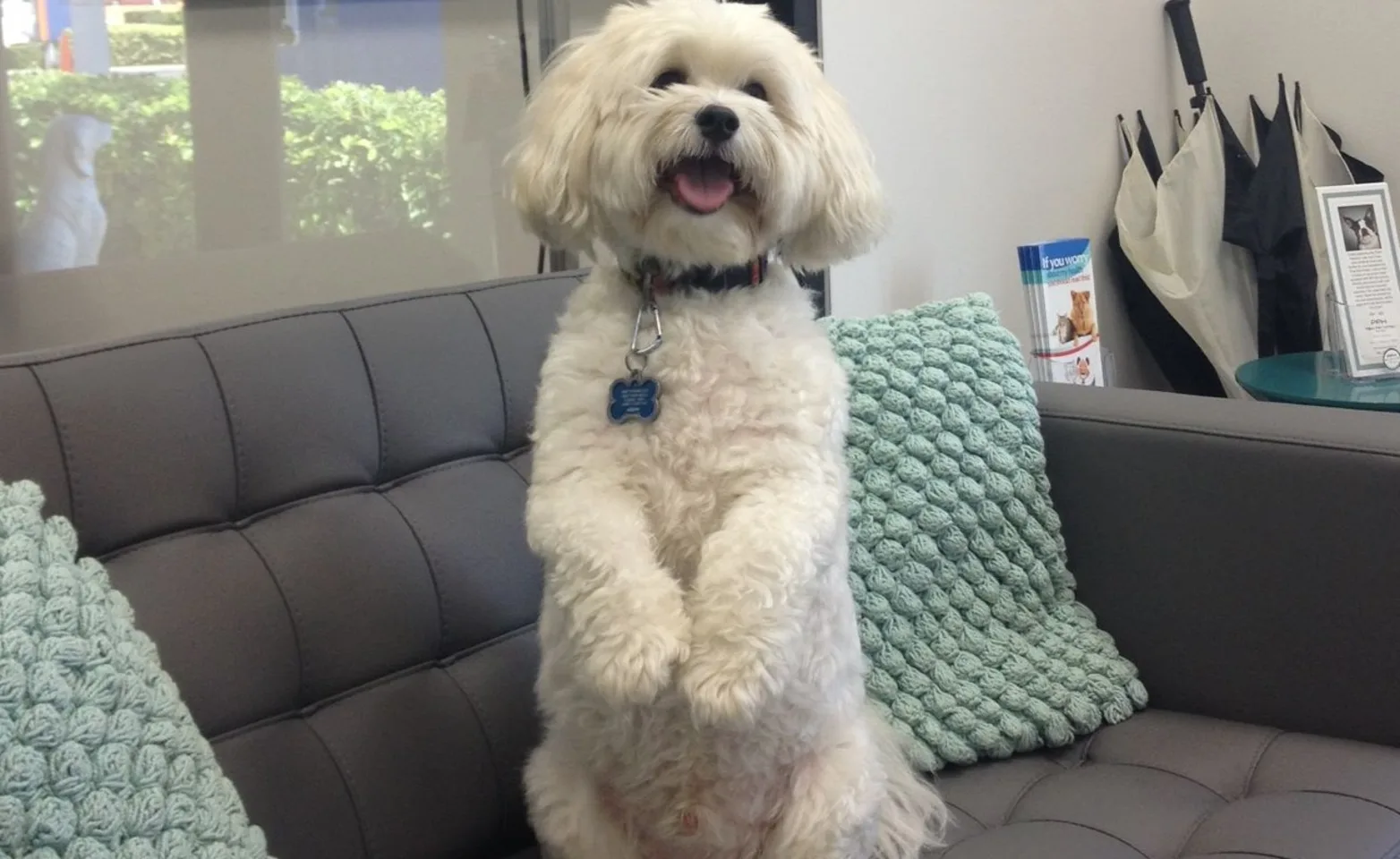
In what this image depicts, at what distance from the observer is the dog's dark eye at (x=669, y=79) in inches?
50.3

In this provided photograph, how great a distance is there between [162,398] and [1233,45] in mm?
2741

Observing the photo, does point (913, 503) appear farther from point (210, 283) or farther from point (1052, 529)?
point (210, 283)

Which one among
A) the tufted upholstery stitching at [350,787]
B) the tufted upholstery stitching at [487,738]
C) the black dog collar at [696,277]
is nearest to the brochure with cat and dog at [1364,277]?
the black dog collar at [696,277]

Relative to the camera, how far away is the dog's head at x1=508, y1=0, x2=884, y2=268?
1.22 metres

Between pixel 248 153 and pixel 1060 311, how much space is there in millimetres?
1496

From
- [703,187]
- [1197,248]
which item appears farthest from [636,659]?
[1197,248]

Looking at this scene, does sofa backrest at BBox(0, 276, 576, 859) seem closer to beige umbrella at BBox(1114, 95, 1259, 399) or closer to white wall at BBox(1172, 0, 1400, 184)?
beige umbrella at BBox(1114, 95, 1259, 399)

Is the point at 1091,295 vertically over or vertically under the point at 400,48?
under

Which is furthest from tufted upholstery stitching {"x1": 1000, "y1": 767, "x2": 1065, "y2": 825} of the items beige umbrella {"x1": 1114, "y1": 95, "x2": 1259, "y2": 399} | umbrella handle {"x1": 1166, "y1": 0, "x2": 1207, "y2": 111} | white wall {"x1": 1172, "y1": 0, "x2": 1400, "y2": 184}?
white wall {"x1": 1172, "y1": 0, "x2": 1400, "y2": 184}

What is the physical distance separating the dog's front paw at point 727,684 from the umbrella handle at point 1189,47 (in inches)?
91.6

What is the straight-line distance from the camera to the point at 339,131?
73.3 inches

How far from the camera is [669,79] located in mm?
1289

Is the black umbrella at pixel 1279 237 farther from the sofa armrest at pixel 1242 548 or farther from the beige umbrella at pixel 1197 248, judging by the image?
the sofa armrest at pixel 1242 548

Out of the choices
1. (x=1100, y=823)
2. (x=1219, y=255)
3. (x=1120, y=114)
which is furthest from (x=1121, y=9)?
(x=1100, y=823)
